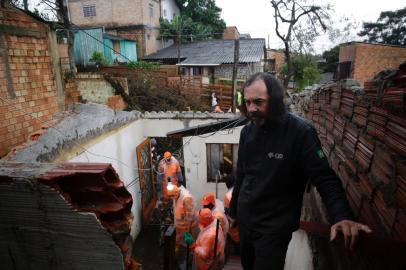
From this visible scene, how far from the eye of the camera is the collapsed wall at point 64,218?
4.72 ft

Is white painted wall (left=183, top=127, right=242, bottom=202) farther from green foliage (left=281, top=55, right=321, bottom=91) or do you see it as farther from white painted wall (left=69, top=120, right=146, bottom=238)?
green foliage (left=281, top=55, right=321, bottom=91)

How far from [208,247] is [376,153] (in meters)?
3.99

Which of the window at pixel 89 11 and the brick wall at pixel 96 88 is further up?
the window at pixel 89 11

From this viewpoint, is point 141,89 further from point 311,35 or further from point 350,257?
point 350,257

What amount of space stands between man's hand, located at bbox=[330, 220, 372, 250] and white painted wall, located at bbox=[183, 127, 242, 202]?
625 cm

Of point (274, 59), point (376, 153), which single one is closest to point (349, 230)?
point (376, 153)

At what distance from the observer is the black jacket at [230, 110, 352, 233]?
5.46 feet

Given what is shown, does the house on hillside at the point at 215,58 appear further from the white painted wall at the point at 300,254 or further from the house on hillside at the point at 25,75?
the white painted wall at the point at 300,254

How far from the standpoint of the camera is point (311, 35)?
15938 mm

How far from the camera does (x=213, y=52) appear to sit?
22453mm

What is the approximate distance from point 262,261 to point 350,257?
575mm

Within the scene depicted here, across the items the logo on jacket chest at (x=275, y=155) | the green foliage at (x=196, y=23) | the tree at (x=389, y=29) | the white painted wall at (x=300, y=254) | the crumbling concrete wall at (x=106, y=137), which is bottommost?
the white painted wall at (x=300, y=254)

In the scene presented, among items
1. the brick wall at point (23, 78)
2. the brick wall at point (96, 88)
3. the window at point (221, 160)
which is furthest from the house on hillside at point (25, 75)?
the brick wall at point (96, 88)

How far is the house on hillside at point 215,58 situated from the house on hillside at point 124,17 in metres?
1.83
